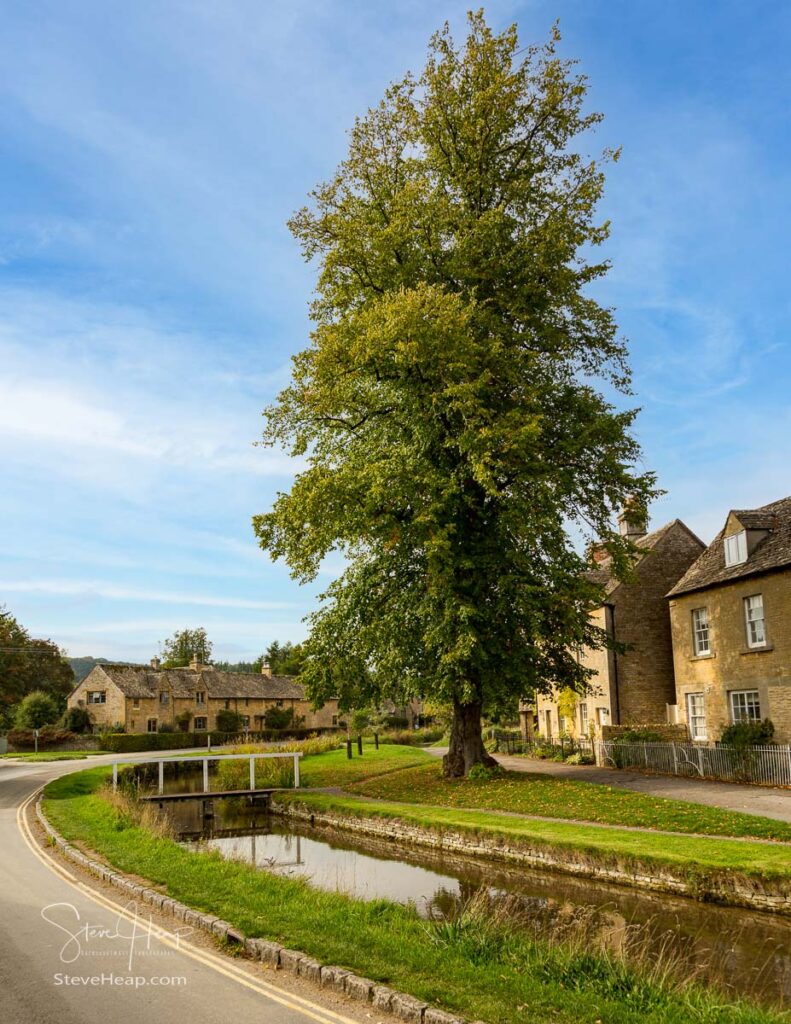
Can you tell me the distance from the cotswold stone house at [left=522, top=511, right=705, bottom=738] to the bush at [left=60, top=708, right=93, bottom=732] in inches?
1795

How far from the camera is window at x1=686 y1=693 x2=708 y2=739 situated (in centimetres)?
3088

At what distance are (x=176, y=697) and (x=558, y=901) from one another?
208ft

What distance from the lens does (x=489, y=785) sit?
25.0 m

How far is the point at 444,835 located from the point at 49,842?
9.19m

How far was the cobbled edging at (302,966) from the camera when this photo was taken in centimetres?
737

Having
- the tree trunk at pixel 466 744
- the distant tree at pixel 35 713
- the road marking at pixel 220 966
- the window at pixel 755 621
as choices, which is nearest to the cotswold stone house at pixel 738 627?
the window at pixel 755 621

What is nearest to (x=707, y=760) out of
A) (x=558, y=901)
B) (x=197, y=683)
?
(x=558, y=901)

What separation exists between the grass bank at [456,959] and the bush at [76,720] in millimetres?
57201

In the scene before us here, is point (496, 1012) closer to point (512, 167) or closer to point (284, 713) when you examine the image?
point (512, 167)

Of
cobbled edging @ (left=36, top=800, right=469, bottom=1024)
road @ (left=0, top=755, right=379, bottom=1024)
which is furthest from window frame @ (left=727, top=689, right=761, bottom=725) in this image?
road @ (left=0, top=755, right=379, bottom=1024)

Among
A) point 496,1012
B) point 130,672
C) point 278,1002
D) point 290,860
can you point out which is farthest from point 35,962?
point 130,672

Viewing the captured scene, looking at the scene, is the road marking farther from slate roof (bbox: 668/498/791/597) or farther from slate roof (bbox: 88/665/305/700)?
slate roof (bbox: 88/665/305/700)

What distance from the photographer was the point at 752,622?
91.5 ft

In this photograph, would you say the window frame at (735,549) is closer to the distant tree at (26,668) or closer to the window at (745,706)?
the window at (745,706)
